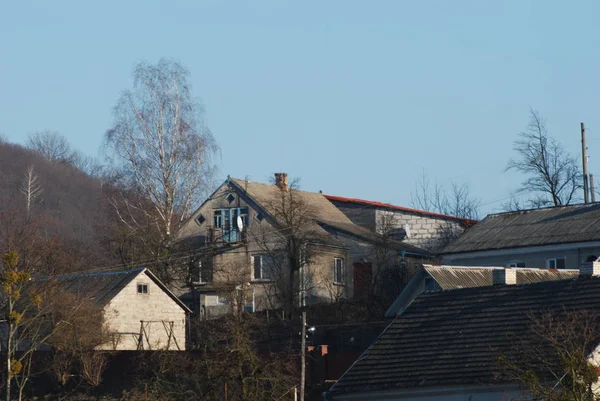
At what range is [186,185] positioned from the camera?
55.2 m

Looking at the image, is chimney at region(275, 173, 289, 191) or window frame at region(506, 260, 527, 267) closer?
window frame at region(506, 260, 527, 267)

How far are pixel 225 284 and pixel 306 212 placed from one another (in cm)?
669

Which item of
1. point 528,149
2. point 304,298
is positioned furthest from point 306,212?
point 528,149

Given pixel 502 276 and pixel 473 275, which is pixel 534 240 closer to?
pixel 473 275

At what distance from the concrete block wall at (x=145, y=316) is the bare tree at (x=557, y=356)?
20534mm

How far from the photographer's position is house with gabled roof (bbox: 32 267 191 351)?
4411 centimetres

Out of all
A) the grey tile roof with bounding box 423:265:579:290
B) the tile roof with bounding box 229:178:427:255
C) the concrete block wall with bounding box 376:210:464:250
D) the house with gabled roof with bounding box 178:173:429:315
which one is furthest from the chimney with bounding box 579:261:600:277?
the concrete block wall with bounding box 376:210:464:250

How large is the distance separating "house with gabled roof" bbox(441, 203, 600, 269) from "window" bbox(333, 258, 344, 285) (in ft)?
24.2

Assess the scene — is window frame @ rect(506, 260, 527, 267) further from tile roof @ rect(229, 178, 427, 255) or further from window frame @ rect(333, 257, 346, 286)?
window frame @ rect(333, 257, 346, 286)

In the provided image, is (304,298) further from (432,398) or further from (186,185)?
(432,398)

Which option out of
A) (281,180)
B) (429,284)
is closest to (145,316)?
(429,284)

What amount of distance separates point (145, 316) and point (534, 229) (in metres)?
14.9

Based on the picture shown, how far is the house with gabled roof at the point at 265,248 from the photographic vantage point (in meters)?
51.6

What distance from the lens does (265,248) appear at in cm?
5288
